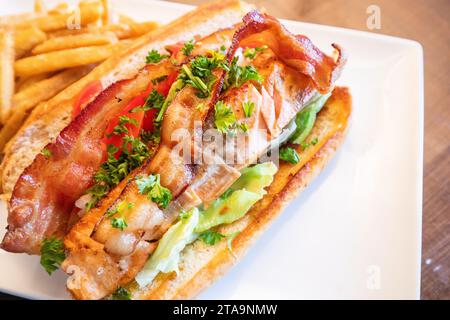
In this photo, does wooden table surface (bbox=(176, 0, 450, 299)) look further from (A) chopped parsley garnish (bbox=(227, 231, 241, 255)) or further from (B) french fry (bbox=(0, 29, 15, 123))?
(B) french fry (bbox=(0, 29, 15, 123))

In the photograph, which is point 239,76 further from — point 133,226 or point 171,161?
point 133,226

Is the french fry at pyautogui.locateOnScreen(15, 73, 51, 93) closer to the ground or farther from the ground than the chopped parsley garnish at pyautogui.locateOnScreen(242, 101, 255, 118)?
closer to the ground

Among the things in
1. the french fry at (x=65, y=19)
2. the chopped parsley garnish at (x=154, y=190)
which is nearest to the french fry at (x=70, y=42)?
the french fry at (x=65, y=19)

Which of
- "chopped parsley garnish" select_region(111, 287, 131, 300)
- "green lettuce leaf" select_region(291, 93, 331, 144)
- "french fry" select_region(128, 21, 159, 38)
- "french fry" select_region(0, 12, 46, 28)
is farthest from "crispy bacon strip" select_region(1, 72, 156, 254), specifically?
"green lettuce leaf" select_region(291, 93, 331, 144)

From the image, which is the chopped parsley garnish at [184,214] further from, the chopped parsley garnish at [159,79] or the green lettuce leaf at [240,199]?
the chopped parsley garnish at [159,79]
